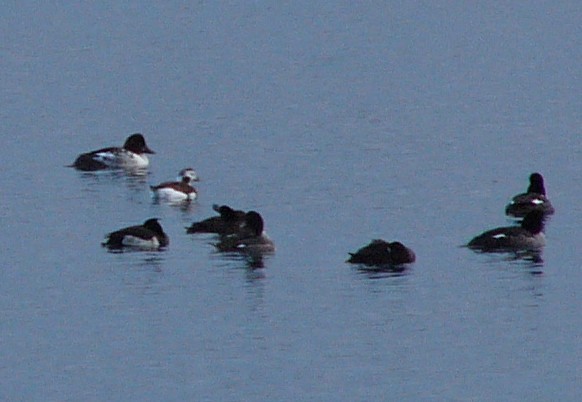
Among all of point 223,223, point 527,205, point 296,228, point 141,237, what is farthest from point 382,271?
point 527,205

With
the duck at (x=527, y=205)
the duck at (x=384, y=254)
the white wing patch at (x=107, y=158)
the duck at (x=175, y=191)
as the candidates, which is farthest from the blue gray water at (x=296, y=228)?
the white wing patch at (x=107, y=158)

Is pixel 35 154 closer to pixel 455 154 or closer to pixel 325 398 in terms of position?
pixel 455 154

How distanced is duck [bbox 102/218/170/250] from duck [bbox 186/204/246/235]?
152cm

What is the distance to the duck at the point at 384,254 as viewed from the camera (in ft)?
114

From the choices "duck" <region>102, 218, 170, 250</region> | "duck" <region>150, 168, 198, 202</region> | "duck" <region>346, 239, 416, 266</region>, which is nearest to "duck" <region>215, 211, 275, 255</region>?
"duck" <region>102, 218, 170, 250</region>

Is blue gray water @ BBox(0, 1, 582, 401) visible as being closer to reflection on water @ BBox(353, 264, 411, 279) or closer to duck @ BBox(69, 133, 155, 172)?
reflection on water @ BBox(353, 264, 411, 279)

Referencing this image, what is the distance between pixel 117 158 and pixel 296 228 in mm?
10821

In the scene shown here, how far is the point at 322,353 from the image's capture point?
2875 cm

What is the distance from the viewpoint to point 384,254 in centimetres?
3478

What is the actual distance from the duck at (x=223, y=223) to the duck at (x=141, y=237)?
152 centimetres

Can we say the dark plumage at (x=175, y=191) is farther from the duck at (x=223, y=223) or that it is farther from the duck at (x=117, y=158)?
the duck at (x=117, y=158)

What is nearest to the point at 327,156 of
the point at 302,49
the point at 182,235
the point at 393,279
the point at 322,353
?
the point at 182,235

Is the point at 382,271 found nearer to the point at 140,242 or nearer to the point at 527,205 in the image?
the point at 140,242

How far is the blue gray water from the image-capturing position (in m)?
27.9
